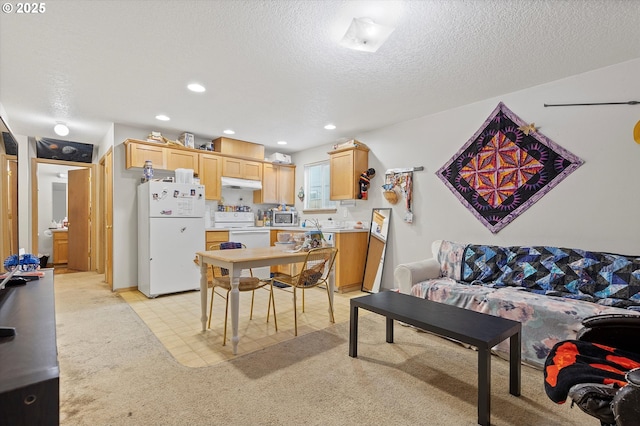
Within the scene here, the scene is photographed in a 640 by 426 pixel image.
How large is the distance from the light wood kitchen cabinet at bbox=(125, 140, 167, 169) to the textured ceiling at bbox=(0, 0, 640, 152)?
1.70ft

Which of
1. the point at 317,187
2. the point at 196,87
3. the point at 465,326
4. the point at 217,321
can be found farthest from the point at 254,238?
the point at 465,326

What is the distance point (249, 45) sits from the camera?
92.9 inches

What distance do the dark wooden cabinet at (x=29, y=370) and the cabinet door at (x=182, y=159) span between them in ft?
12.1

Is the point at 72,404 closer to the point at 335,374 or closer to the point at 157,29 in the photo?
the point at 335,374

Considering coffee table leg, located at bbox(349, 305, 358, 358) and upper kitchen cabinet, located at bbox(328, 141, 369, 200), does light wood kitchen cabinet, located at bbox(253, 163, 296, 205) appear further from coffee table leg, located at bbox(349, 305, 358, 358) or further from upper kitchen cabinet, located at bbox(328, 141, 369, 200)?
coffee table leg, located at bbox(349, 305, 358, 358)

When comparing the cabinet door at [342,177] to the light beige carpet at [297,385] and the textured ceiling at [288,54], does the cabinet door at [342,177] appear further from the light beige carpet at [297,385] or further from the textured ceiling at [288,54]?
the light beige carpet at [297,385]

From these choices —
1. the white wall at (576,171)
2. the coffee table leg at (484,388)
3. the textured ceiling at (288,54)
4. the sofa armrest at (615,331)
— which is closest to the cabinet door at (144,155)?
the textured ceiling at (288,54)

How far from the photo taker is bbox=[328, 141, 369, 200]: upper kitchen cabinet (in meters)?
4.62

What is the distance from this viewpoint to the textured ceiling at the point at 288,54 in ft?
6.49

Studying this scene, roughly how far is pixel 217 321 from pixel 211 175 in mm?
2566

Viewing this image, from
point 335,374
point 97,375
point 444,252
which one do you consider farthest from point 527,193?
point 97,375

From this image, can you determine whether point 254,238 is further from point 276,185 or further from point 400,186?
point 400,186

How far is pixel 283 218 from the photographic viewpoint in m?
5.65

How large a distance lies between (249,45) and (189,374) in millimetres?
2434
